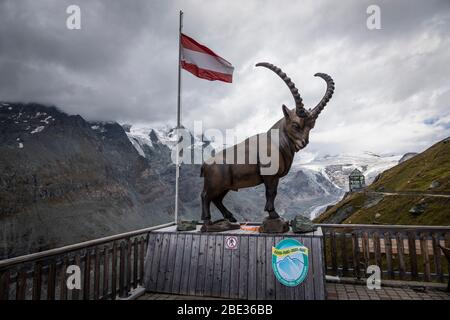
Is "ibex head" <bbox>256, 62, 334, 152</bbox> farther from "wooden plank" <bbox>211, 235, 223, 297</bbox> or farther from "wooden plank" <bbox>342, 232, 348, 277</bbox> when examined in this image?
"wooden plank" <bbox>342, 232, 348, 277</bbox>

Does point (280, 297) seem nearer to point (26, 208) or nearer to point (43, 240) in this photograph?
point (43, 240)

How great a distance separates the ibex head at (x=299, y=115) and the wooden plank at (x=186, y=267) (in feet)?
10.9

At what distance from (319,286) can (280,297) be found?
825mm

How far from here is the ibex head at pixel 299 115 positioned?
20.7 ft

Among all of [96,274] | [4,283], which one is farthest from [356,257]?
[4,283]

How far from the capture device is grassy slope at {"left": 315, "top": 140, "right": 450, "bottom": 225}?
1045 inches

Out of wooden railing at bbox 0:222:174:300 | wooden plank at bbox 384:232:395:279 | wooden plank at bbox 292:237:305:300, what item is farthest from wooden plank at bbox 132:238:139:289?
wooden plank at bbox 384:232:395:279

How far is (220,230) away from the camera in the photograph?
7.11 m

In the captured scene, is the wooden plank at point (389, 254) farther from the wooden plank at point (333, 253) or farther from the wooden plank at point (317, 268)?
the wooden plank at point (317, 268)

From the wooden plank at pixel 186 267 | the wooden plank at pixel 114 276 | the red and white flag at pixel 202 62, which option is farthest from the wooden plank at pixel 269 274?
the red and white flag at pixel 202 62

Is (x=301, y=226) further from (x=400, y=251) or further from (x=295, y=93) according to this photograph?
(x=400, y=251)

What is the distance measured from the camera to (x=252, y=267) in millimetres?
6414

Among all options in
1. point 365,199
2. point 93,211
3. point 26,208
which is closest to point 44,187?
point 26,208

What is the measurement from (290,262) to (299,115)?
3.13m
